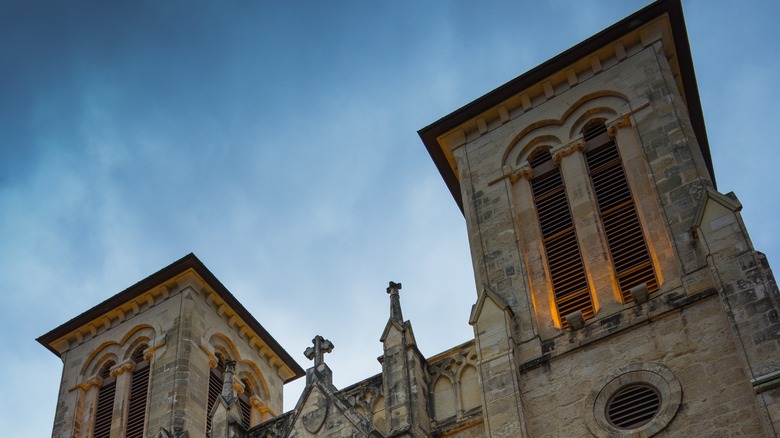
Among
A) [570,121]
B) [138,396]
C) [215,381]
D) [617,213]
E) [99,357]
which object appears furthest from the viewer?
[99,357]

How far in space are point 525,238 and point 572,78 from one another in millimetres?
4886

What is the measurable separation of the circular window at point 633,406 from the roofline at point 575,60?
10.0 m

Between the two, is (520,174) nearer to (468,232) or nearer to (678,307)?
(468,232)

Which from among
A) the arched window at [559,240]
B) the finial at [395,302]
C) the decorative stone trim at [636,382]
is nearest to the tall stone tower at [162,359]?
the finial at [395,302]

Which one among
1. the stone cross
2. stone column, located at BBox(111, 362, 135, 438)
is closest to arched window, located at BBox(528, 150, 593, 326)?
the stone cross

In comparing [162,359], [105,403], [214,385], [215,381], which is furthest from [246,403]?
[105,403]

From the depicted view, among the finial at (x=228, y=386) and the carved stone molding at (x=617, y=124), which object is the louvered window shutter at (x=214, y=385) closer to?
the finial at (x=228, y=386)

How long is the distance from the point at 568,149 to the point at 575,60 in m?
2.80

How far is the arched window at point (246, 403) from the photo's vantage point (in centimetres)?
3132

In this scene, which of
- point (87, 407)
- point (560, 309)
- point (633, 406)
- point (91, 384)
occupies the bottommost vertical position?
point (633, 406)

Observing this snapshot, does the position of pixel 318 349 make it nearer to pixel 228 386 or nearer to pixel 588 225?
pixel 228 386

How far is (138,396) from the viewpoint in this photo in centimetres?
2905

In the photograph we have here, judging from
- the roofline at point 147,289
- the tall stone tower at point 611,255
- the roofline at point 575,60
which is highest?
the roofline at point 575,60

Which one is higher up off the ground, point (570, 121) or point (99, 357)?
point (570, 121)
